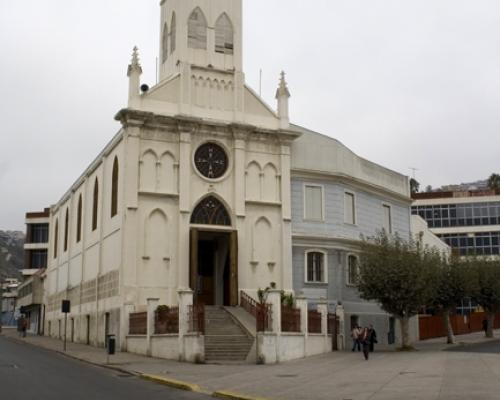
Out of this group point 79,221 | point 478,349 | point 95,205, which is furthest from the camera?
point 79,221

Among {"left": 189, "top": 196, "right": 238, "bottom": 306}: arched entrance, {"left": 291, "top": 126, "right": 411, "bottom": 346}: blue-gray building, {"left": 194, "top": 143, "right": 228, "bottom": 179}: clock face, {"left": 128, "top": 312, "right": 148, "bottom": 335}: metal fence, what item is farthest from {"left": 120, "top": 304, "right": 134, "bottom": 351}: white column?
{"left": 291, "top": 126, "right": 411, "bottom": 346}: blue-gray building

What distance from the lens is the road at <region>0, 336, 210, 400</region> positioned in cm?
1533

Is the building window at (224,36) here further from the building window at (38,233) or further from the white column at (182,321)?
the building window at (38,233)

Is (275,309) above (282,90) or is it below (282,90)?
below

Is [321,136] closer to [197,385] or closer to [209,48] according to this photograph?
[209,48]

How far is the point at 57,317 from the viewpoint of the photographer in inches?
1921

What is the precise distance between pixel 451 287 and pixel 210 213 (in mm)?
13738

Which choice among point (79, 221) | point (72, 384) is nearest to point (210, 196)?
point (79, 221)

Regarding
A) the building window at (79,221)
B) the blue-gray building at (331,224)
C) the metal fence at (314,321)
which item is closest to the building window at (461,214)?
the blue-gray building at (331,224)

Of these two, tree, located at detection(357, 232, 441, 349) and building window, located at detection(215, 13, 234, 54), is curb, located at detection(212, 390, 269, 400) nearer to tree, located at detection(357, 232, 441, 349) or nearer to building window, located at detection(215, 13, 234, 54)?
tree, located at detection(357, 232, 441, 349)

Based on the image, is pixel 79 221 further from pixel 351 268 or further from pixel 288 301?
pixel 288 301

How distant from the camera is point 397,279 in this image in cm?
3145

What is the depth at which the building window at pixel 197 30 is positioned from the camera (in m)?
35.8

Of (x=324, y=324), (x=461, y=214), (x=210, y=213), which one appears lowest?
(x=324, y=324)
